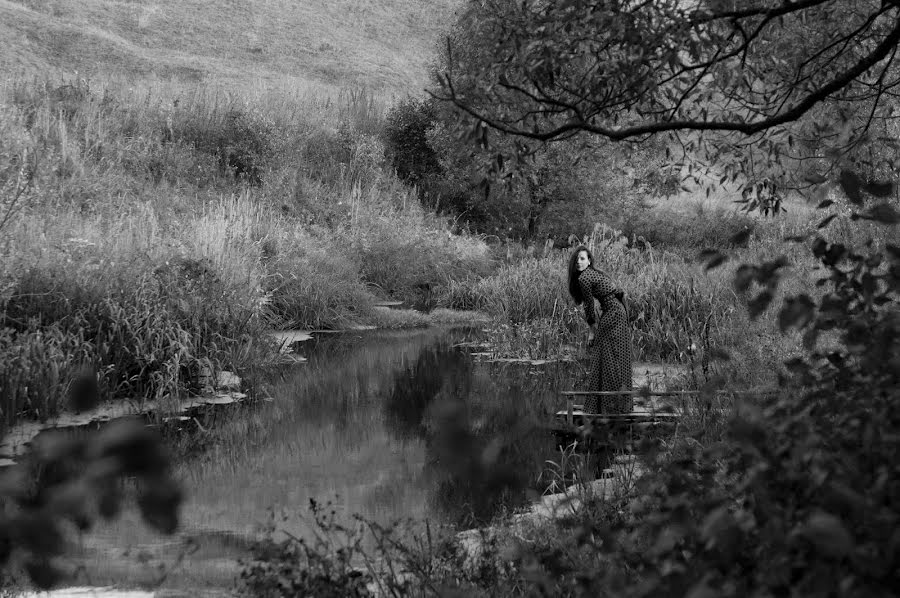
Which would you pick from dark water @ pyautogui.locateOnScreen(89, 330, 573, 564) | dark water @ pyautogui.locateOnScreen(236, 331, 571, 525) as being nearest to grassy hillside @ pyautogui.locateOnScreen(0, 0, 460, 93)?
dark water @ pyautogui.locateOnScreen(236, 331, 571, 525)

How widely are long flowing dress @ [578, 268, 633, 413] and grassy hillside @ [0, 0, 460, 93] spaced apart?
2653 cm

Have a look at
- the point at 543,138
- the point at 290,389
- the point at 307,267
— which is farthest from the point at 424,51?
the point at 543,138

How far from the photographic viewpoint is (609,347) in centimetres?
857

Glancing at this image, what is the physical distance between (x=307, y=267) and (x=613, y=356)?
27.6 ft

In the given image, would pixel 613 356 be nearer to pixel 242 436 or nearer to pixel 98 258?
pixel 242 436

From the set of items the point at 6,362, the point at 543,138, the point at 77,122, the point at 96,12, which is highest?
the point at 96,12

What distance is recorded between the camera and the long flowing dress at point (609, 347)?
8.49 metres

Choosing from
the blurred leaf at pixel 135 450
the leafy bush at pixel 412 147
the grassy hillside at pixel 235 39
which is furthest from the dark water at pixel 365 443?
the grassy hillside at pixel 235 39

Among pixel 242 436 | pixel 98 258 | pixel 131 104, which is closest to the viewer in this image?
pixel 242 436

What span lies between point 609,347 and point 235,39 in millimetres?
41639

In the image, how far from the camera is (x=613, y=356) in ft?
28.1

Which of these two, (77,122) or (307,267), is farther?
(77,122)

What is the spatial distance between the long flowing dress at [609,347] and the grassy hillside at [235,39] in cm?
2653

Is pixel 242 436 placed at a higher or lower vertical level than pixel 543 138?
lower
